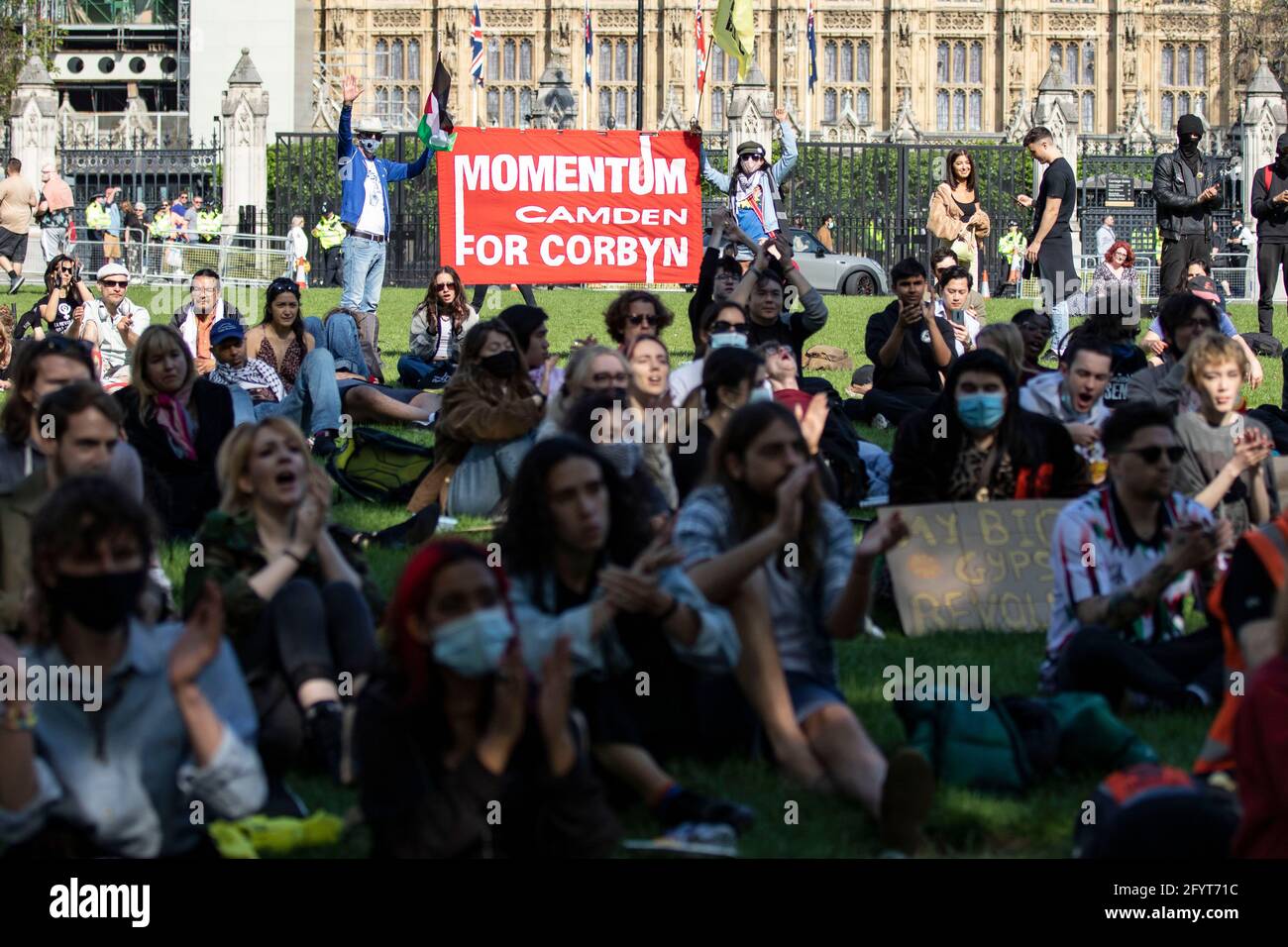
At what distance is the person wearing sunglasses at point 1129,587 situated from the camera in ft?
17.3

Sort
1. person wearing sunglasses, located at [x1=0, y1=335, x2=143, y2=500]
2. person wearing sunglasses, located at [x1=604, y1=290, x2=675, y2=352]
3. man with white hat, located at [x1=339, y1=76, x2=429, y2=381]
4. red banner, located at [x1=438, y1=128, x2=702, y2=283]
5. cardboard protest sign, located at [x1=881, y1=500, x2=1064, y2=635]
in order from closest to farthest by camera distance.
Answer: person wearing sunglasses, located at [x1=0, y1=335, x2=143, y2=500]
cardboard protest sign, located at [x1=881, y1=500, x2=1064, y2=635]
person wearing sunglasses, located at [x1=604, y1=290, x2=675, y2=352]
red banner, located at [x1=438, y1=128, x2=702, y2=283]
man with white hat, located at [x1=339, y1=76, x2=429, y2=381]

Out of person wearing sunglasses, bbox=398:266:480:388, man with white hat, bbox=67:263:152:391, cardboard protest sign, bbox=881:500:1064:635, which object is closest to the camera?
cardboard protest sign, bbox=881:500:1064:635

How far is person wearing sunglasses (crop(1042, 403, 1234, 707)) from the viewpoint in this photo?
527 cm

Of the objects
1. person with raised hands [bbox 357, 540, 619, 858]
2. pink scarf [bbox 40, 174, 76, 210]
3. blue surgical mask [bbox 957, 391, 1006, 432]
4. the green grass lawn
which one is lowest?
the green grass lawn

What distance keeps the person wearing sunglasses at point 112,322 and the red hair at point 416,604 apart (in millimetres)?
8424

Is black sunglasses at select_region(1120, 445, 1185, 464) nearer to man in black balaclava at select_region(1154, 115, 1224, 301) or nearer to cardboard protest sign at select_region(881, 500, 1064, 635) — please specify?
cardboard protest sign at select_region(881, 500, 1064, 635)

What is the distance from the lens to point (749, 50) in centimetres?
1736

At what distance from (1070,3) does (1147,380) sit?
65.4 metres

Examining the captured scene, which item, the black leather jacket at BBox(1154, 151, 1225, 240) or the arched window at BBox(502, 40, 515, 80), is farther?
the arched window at BBox(502, 40, 515, 80)

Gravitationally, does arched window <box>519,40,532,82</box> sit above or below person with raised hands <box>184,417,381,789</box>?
above

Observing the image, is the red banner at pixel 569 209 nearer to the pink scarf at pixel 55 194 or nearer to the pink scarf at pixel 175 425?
the pink scarf at pixel 175 425

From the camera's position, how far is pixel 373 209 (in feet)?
45.0

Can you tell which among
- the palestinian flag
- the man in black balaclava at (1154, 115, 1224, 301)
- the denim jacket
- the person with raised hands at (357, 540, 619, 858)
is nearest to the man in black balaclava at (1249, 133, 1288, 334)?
the man in black balaclava at (1154, 115, 1224, 301)

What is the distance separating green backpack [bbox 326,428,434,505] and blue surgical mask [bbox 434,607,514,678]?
470 cm
